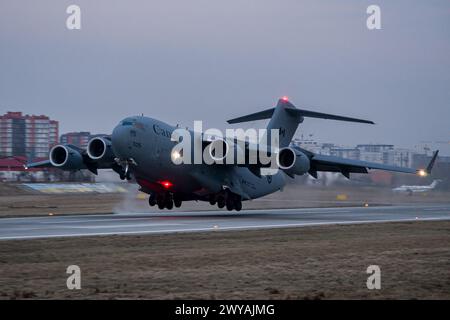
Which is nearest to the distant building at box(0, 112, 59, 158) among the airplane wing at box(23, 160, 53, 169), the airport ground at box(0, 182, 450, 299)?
the airplane wing at box(23, 160, 53, 169)

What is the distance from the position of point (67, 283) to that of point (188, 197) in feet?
79.7

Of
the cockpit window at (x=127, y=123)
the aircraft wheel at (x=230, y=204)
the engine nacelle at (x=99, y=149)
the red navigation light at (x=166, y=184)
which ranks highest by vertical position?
the cockpit window at (x=127, y=123)

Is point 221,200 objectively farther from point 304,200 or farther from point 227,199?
point 304,200

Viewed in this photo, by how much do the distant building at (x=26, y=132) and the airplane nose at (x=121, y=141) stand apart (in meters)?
86.5

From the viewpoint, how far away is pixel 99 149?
37.0 meters

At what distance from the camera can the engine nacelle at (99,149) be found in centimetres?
3678

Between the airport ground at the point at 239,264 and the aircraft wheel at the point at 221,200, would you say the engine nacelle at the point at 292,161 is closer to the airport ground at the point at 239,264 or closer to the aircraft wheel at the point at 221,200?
the aircraft wheel at the point at 221,200

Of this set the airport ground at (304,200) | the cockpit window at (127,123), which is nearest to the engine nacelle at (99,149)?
the cockpit window at (127,123)

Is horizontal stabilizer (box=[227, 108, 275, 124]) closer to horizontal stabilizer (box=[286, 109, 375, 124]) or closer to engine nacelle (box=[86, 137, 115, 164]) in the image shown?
horizontal stabilizer (box=[286, 109, 375, 124])

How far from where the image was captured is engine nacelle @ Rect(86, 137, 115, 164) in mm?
36781

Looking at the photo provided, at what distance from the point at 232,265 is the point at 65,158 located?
21975mm

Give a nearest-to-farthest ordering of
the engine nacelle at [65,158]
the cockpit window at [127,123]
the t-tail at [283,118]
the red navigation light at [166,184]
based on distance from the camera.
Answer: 1. the cockpit window at [127,123]
2. the red navigation light at [166,184]
3. the engine nacelle at [65,158]
4. the t-tail at [283,118]
